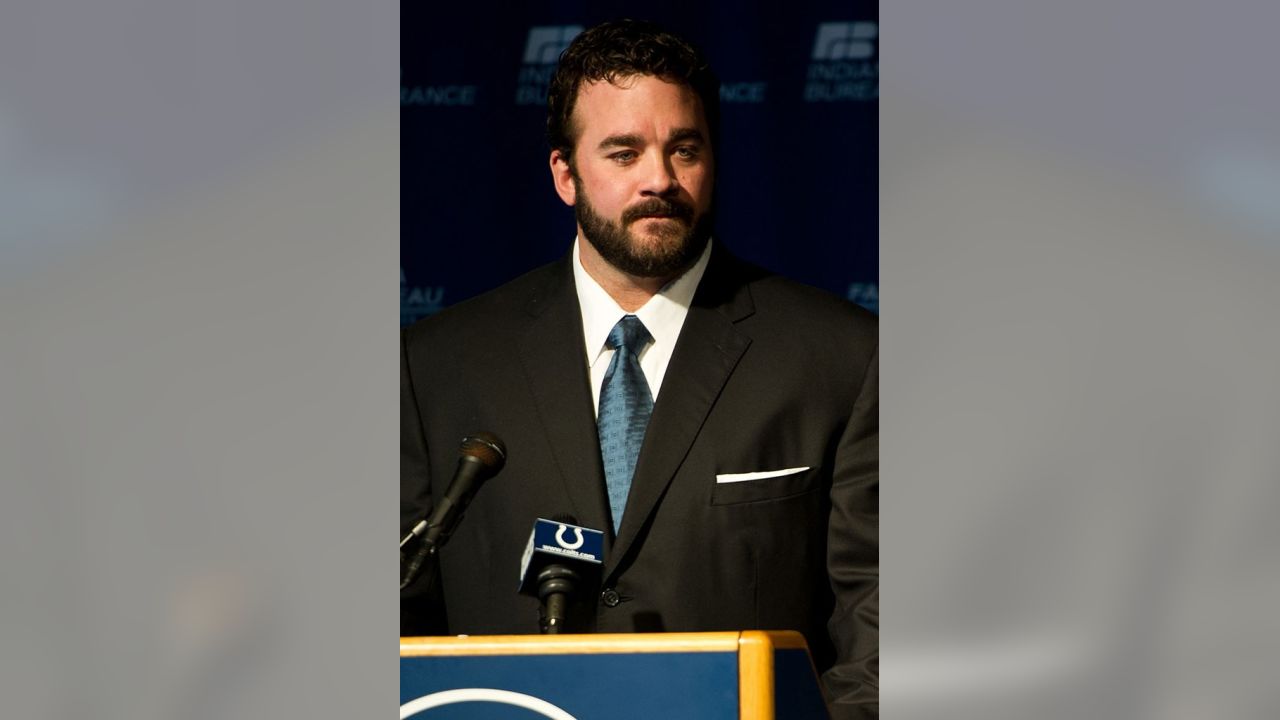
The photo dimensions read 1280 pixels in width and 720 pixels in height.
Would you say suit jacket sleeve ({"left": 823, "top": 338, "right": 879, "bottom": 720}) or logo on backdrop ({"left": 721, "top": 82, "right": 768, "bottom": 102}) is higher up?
logo on backdrop ({"left": 721, "top": 82, "right": 768, "bottom": 102})

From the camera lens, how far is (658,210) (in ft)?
7.17

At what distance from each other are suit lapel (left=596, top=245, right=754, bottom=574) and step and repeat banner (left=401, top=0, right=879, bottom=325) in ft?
0.32

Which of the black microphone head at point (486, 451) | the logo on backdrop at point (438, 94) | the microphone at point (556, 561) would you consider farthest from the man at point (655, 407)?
the black microphone head at point (486, 451)

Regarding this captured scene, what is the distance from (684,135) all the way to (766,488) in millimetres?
585

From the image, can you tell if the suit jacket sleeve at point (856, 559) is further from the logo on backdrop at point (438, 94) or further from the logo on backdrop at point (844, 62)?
the logo on backdrop at point (438, 94)

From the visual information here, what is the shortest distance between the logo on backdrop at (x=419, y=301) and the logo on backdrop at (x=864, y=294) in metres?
0.72

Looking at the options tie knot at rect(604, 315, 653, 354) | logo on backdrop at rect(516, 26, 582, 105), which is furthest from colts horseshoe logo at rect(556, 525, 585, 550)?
logo on backdrop at rect(516, 26, 582, 105)

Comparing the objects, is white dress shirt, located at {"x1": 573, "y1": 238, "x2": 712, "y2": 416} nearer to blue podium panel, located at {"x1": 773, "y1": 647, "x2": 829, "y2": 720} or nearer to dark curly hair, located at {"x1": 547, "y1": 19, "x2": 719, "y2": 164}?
dark curly hair, located at {"x1": 547, "y1": 19, "x2": 719, "y2": 164}

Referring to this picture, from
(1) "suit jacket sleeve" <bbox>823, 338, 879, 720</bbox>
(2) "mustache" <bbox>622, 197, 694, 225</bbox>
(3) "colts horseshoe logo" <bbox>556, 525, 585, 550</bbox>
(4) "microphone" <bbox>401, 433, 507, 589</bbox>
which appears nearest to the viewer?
(4) "microphone" <bbox>401, 433, 507, 589</bbox>

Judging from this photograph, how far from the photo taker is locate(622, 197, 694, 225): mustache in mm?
2176
